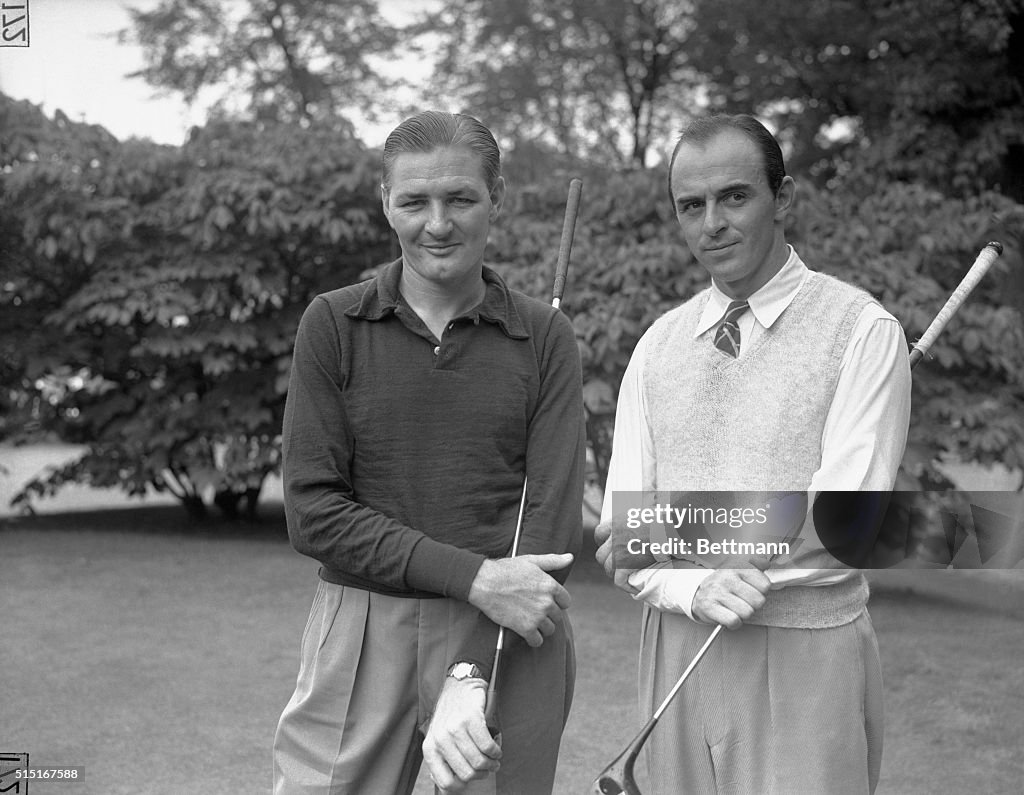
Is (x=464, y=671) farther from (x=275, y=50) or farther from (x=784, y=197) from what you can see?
(x=275, y=50)

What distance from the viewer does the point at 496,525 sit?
2111mm

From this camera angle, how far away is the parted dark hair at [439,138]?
2090 millimetres

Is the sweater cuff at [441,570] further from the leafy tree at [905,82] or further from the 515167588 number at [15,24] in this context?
the leafy tree at [905,82]

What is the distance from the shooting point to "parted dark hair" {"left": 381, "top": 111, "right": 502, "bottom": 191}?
2090 mm

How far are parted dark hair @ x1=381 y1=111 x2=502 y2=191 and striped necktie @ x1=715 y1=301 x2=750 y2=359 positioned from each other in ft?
1.67

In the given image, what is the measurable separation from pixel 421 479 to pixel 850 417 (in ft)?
2.48

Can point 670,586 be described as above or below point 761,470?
below

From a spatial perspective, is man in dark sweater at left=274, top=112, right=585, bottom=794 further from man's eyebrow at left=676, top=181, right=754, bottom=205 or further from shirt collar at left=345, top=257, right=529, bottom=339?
man's eyebrow at left=676, top=181, right=754, bottom=205

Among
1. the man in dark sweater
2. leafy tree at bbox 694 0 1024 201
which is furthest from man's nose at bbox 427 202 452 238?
leafy tree at bbox 694 0 1024 201

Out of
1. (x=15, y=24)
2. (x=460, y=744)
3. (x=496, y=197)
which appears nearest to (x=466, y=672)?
(x=460, y=744)

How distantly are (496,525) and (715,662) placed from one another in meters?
0.46

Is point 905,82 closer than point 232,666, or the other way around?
point 232,666

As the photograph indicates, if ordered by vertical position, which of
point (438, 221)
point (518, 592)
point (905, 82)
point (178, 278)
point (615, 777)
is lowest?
point (615, 777)

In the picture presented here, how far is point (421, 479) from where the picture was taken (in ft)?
6.88
